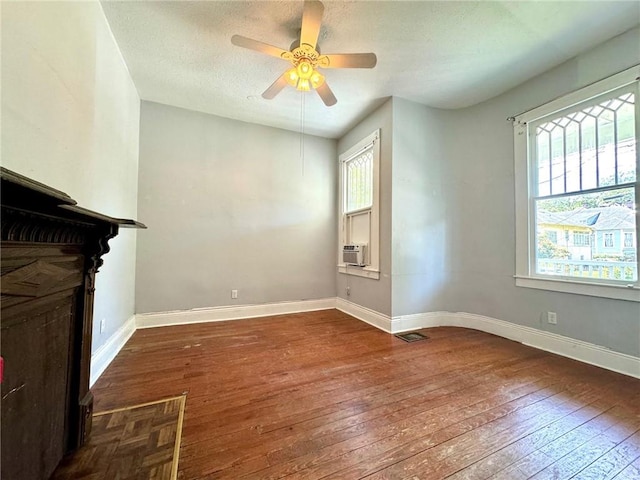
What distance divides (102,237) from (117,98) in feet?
6.22

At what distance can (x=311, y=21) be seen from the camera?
175 centimetres

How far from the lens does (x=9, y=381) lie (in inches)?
33.2

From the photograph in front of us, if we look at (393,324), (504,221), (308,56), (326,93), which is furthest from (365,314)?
(308,56)

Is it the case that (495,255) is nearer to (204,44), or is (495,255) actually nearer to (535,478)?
(535,478)

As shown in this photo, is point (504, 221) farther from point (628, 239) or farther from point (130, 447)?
point (130, 447)

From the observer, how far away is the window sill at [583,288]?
2.09m

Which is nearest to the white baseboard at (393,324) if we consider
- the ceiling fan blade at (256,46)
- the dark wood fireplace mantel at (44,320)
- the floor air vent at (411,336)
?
the floor air vent at (411,336)

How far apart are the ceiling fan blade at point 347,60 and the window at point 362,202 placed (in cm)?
138

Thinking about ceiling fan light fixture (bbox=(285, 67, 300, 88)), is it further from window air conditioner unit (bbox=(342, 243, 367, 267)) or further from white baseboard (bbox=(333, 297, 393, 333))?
white baseboard (bbox=(333, 297, 393, 333))

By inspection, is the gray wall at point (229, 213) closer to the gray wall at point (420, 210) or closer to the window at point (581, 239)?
the gray wall at point (420, 210)

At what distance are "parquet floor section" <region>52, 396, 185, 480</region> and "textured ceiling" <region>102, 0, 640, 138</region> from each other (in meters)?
2.95

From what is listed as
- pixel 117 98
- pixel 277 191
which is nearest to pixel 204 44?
pixel 117 98

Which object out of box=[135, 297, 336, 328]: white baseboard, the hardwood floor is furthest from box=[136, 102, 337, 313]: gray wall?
the hardwood floor

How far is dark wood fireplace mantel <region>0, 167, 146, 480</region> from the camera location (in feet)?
A: 2.63
